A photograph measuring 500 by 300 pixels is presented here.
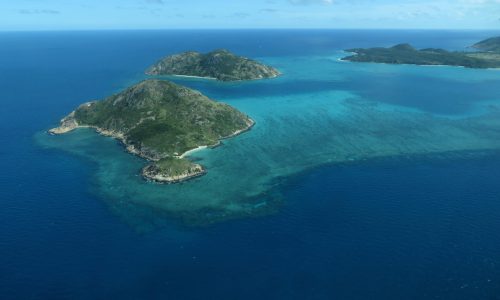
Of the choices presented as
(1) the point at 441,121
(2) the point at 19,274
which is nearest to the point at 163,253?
(2) the point at 19,274

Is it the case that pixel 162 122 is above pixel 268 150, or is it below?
above

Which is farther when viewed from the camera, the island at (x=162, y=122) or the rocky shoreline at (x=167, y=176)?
the island at (x=162, y=122)

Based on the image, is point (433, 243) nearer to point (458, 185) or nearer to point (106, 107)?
point (458, 185)

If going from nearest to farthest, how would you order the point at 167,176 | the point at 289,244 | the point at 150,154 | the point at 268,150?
the point at 289,244, the point at 167,176, the point at 150,154, the point at 268,150

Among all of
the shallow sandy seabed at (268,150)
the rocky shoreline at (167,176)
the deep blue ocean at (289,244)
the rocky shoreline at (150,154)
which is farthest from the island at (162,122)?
the deep blue ocean at (289,244)

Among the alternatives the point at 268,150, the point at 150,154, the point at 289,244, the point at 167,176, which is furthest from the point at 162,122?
the point at 289,244

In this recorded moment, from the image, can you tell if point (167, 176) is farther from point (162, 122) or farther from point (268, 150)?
point (162, 122)

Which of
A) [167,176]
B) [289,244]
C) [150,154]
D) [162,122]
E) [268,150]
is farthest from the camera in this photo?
[162,122]

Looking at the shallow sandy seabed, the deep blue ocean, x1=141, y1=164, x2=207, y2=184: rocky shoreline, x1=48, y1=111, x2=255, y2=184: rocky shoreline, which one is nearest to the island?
x1=48, y1=111, x2=255, y2=184: rocky shoreline

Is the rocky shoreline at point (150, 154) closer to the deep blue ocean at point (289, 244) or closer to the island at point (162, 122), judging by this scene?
the island at point (162, 122)
